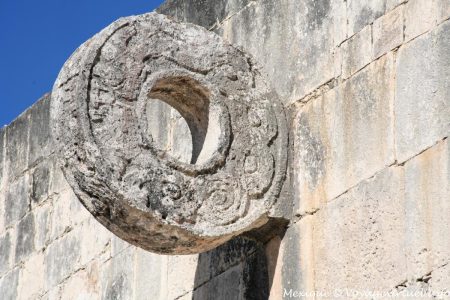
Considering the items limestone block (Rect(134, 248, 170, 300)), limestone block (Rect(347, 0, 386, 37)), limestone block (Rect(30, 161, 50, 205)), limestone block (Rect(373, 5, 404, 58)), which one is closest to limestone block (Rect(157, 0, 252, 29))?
limestone block (Rect(347, 0, 386, 37))

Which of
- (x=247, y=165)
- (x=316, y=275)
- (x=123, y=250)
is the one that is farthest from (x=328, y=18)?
(x=123, y=250)

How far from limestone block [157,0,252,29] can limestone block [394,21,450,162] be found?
1408 mm

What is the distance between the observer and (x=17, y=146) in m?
9.22

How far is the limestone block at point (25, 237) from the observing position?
8.75m

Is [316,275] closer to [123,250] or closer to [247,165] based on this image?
[247,165]

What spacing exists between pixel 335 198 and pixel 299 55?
80 centimetres

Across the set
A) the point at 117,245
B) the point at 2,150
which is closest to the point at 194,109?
the point at 117,245

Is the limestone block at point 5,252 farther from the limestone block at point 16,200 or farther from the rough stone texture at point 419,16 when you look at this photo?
the rough stone texture at point 419,16

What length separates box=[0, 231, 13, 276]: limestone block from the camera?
8977mm

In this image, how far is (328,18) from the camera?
20.6ft

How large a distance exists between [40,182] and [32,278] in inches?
24.4

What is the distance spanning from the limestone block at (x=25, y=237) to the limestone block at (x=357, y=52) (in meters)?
3.25

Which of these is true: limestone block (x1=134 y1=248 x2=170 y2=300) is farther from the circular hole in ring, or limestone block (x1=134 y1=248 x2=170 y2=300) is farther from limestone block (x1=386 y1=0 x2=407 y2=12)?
limestone block (x1=386 y1=0 x2=407 y2=12)

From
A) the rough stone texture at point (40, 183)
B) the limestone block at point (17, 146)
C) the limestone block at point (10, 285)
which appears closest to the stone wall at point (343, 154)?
the rough stone texture at point (40, 183)
